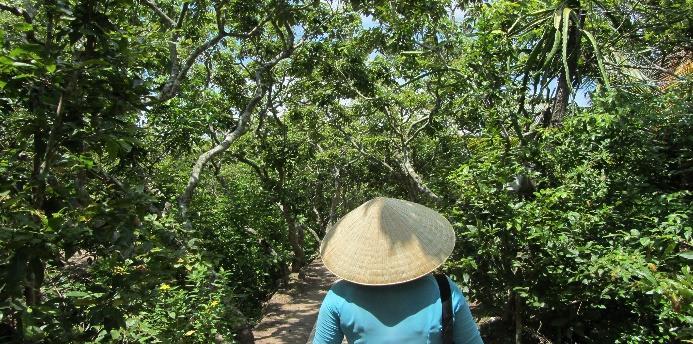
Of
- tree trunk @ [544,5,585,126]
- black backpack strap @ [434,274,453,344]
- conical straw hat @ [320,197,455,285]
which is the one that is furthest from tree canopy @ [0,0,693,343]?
black backpack strap @ [434,274,453,344]

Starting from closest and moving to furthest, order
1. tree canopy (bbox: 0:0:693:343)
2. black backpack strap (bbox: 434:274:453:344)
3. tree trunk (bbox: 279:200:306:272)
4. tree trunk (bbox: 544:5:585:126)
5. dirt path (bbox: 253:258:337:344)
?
black backpack strap (bbox: 434:274:453:344)
tree canopy (bbox: 0:0:693:343)
tree trunk (bbox: 544:5:585:126)
dirt path (bbox: 253:258:337:344)
tree trunk (bbox: 279:200:306:272)

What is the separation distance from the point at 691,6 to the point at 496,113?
8.77ft

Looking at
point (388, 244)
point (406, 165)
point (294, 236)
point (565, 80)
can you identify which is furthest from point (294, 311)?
point (388, 244)

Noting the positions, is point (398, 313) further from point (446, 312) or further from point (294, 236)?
point (294, 236)

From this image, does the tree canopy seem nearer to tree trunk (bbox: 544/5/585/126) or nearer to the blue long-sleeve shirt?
tree trunk (bbox: 544/5/585/126)

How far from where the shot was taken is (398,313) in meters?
1.73

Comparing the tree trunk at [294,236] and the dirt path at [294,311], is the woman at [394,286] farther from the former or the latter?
the tree trunk at [294,236]

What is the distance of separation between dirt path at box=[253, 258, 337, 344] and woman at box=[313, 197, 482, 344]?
6678mm

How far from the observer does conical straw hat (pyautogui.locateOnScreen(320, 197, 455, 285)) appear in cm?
174

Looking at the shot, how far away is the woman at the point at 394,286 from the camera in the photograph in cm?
171

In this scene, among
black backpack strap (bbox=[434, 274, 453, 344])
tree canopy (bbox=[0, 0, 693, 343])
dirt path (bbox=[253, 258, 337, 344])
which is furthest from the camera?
dirt path (bbox=[253, 258, 337, 344])

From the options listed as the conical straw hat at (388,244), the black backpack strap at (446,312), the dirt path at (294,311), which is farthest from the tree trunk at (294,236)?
the black backpack strap at (446,312)

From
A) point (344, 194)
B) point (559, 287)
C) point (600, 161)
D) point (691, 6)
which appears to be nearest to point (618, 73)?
point (691, 6)

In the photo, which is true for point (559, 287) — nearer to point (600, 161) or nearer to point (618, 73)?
point (600, 161)
